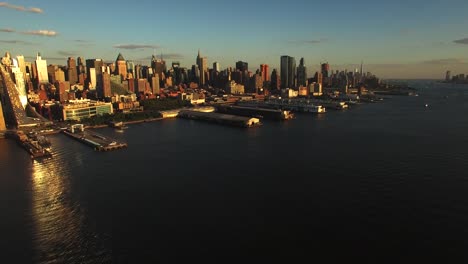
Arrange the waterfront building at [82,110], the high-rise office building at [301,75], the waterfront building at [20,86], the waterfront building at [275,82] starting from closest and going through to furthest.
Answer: the waterfront building at [82,110]
the waterfront building at [20,86]
the waterfront building at [275,82]
the high-rise office building at [301,75]

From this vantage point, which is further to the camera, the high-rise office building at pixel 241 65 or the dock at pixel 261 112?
the high-rise office building at pixel 241 65

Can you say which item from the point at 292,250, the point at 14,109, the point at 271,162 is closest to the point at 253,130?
the point at 271,162

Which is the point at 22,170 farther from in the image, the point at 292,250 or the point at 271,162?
the point at 292,250

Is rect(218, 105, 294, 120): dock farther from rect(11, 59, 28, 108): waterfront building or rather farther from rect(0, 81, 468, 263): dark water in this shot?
rect(11, 59, 28, 108): waterfront building

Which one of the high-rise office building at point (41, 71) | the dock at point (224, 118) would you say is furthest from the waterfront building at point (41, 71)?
the dock at point (224, 118)

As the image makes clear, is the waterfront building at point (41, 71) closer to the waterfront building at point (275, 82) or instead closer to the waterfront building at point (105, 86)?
the waterfront building at point (105, 86)

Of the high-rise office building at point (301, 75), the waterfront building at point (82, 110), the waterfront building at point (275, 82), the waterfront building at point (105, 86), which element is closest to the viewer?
the waterfront building at point (82, 110)

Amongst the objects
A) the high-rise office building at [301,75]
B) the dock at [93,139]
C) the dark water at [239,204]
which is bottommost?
the dark water at [239,204]

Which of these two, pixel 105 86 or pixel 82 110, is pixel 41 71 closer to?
pixel 105 86
